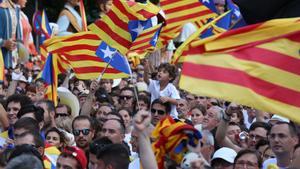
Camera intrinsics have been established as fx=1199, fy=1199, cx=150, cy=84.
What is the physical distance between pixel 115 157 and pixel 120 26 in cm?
555

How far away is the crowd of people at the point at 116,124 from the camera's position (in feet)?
30.1

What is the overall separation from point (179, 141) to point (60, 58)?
7793mm

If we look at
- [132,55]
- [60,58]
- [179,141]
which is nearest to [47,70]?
[60,58]

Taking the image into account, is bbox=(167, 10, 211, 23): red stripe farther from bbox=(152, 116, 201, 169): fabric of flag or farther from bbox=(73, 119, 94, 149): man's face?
bbox=(152, 116, 201, 169): fabric of flag

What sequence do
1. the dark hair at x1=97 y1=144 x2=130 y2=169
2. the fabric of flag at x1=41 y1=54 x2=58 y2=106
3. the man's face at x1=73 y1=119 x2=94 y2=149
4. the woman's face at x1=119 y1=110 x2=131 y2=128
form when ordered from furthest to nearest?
the fabric of flag at x1=41 y1=54 x2=58 y2=106
the woman's face at x1=119 y1=110 x2=131 y2=128
the man's face at x1=73 y1=119 x2=94 y2=149
the dark hair at x1=97 y1=144 x2=130 y2=169

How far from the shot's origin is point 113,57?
15.3 m

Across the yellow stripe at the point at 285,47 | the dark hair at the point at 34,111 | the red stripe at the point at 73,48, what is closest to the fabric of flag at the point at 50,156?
the dark hair at the point at 34,111

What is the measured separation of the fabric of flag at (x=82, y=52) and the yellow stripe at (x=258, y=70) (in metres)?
6.89

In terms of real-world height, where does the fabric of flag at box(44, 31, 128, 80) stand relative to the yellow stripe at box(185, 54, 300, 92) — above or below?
below

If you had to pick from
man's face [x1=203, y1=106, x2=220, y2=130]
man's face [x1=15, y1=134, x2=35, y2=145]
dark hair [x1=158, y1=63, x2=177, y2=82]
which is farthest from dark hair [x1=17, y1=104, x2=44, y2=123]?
dark hair [x1=158, y1=63, x2=177, y2=82]

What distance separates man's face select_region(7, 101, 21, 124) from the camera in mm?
13798

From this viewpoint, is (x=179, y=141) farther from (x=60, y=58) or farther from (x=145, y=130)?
(x=60, y=58)

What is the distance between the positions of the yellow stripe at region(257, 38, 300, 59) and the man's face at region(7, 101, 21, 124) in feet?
18.5

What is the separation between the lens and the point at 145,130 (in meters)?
8.66
